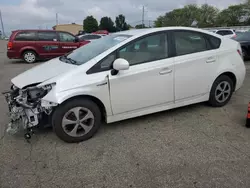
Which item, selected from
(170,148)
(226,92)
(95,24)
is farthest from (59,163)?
(95,24)

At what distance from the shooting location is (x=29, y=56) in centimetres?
1143

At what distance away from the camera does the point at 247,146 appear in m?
3.01

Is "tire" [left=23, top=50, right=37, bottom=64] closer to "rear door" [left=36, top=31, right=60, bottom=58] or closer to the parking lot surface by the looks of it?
"rear door" [left=36, top=31, right=60, bottom=58]

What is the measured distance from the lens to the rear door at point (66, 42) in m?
11.7

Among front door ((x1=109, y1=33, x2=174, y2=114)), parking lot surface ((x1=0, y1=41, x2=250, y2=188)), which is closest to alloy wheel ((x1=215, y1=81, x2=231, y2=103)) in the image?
parking lot surface ((x1=0, y1=41, x2=250, y2=188))

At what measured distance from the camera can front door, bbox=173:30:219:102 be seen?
3.71 m

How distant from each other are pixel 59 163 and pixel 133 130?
126 centimetres

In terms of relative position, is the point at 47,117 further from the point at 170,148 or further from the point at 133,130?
the point at 170,148

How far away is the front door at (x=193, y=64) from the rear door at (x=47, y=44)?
9.14 meters

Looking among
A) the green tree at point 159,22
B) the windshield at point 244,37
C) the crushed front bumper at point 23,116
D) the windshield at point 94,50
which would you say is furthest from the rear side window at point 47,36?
the green tree at point 159,22

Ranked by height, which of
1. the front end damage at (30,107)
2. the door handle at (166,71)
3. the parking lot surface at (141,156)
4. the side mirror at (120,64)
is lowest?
the parking lot surface at (141,156)

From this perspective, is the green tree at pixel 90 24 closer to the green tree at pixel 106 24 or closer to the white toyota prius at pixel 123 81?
the green tree at pixel 106 24

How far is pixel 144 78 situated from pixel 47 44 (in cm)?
948

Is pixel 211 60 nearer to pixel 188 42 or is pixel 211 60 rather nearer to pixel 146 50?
pixel 188 42
